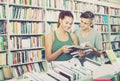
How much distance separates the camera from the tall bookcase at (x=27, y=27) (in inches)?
153

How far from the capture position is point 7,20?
3.87m

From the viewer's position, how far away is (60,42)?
361 cm

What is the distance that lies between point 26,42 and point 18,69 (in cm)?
49

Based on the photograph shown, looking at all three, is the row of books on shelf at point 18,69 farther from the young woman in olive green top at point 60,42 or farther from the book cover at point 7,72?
the young woman in olive green top at point 60,42

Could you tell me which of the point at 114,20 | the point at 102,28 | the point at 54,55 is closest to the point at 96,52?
the point at 54,55

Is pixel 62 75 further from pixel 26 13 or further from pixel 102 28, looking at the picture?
pixel 102 28

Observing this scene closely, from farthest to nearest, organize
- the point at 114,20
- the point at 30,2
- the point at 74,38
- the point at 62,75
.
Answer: the point at 114,20 → the point at 30,2 → the point at 74,38 → the point at 62,75

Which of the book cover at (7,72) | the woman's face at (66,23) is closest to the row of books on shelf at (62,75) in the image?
the woman's face at (66,23)

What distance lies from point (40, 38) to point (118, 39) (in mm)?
2226

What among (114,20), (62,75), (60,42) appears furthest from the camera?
(114,20)

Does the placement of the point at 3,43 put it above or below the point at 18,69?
above

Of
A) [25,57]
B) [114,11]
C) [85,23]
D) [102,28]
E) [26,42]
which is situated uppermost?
[114,11]

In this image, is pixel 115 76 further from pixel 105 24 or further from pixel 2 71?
pixel 105 24

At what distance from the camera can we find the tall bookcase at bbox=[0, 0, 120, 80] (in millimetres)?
3875
